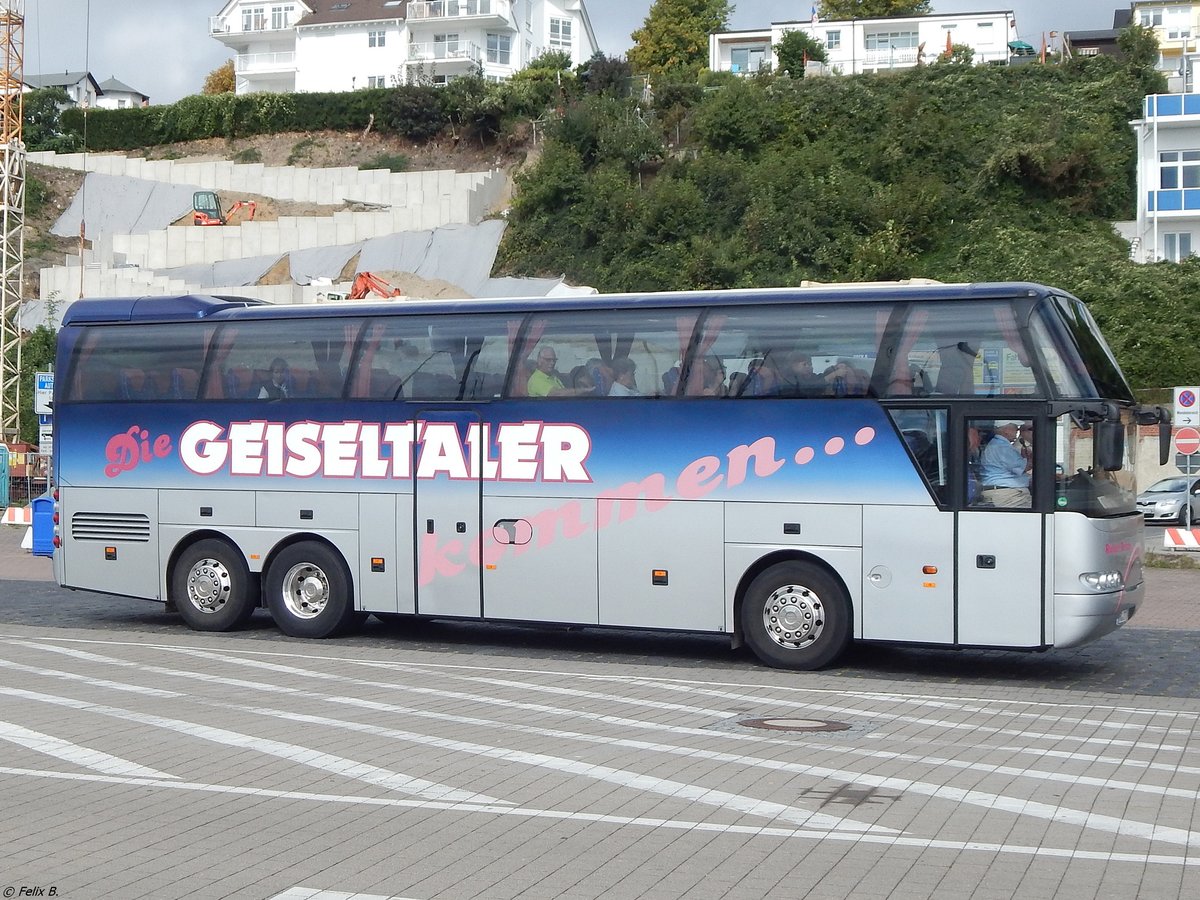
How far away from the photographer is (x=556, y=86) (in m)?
72.0

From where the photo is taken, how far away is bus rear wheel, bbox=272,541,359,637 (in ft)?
55.2

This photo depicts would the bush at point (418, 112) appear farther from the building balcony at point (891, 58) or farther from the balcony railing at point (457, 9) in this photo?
the building balcony at point (891, 58)

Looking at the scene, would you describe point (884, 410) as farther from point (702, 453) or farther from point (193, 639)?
point (193, 639)

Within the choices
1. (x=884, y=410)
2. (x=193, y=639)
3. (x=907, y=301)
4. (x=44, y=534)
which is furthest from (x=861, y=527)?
(x=44, y=534)

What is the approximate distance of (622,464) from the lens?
50.0ft

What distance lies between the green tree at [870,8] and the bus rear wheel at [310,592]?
76358 millimetres

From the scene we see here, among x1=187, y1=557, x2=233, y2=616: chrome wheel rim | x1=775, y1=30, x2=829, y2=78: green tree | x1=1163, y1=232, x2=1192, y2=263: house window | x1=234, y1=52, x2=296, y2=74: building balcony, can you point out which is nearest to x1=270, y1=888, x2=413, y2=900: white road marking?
x1=187, y1=557, x2=233, y2=616: chrome wheel rim

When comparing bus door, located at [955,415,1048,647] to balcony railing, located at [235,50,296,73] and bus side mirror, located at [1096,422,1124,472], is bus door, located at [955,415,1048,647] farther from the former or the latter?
balcony railing, located at [235,50,296,73]

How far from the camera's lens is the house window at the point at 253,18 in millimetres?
98569

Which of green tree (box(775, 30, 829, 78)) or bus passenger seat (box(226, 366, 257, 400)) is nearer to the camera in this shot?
bus passenger seat (box(226, 366, 257, 400))

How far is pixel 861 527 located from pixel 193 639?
25.3 feet

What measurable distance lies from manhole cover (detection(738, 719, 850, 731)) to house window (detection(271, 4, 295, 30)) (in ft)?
307

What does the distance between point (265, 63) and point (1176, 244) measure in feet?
208

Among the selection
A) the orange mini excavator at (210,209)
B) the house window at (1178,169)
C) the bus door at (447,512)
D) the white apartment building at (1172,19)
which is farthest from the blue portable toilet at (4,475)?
the white apartment building at (1172,19)
